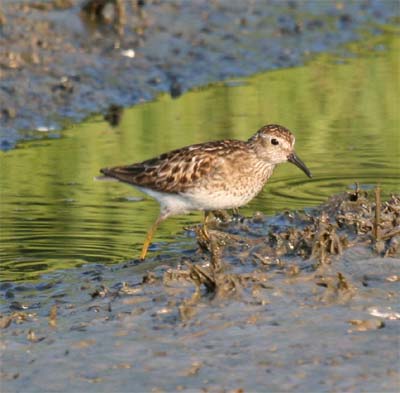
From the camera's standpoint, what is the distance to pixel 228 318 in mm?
6891

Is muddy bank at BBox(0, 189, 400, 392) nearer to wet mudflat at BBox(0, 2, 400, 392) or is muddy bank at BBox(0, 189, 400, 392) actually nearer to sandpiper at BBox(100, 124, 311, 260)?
wet mudflat at BBox(0, 2, 400, 392)

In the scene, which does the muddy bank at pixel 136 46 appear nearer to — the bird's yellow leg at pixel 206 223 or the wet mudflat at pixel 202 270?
the wet mudflat at pixel 202 270

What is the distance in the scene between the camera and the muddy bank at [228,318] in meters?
6.12

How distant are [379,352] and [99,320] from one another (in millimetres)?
1745

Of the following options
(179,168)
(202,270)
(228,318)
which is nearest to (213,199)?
(179,168)

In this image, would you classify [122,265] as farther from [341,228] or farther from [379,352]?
[379,352]

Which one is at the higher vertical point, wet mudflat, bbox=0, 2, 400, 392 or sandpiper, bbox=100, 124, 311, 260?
sandpiper, bbox=100, 124, 311, 260

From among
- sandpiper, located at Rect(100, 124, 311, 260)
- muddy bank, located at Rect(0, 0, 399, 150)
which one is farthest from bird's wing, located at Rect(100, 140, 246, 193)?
muddy bank, located at Rect(0, 0, 399, 150)

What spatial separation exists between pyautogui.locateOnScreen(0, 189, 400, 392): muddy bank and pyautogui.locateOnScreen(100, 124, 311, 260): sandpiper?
342 mm

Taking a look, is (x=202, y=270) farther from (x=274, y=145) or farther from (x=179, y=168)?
(x=274, y=145)

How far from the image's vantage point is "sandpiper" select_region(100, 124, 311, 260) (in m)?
9.03

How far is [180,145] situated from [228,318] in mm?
5371

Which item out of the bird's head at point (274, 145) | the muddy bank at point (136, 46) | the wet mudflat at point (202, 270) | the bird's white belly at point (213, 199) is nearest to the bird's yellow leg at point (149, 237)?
the wet mudflat at point (202, 270)

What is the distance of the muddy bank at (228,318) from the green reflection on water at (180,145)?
774 millimetres
